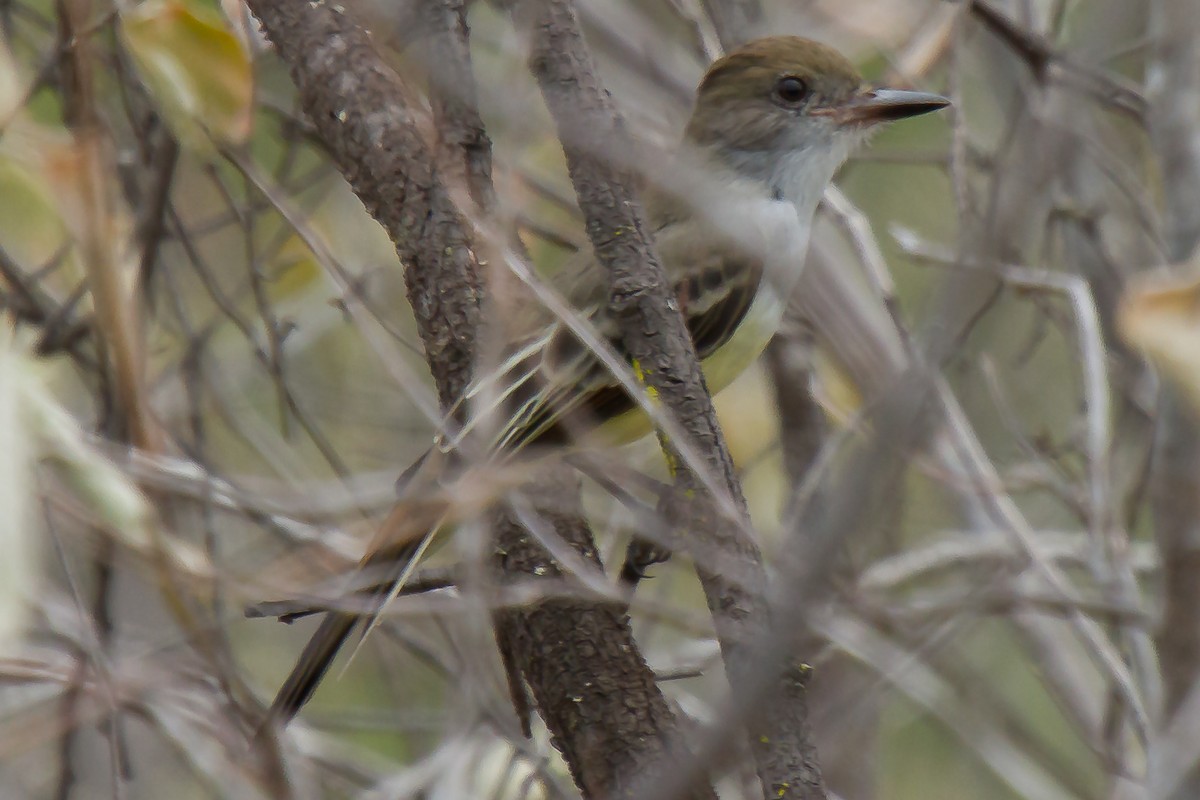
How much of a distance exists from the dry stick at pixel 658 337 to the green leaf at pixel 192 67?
0.97 meters

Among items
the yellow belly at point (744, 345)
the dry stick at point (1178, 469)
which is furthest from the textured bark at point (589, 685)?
the dry stick at point (1178, 469)

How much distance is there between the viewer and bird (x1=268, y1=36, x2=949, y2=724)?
2879 mm

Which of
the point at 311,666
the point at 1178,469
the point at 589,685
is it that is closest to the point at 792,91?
the point at 1178,469

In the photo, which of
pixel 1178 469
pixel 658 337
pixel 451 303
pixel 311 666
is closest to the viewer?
pixel 658 337

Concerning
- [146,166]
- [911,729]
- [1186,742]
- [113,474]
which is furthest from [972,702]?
[911,729]

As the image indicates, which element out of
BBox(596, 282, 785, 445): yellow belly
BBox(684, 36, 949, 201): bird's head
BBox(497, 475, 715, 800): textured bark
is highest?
BBox(684, 36, 949, 201): bird's head

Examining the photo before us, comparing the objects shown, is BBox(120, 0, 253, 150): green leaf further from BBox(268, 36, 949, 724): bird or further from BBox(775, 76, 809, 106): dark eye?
BBox(775, 76, 809, 106): dark eye

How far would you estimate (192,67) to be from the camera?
3.27m

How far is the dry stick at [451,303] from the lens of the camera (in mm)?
2781

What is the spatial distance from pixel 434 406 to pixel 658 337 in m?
0.53

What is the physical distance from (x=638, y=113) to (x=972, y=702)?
221 cm

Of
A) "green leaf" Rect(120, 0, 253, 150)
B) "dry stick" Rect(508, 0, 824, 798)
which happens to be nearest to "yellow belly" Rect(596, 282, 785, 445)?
"dry stick" Rect(508, 0, 824, 798)

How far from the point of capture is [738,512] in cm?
238

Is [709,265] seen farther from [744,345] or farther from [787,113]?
[787,113]
